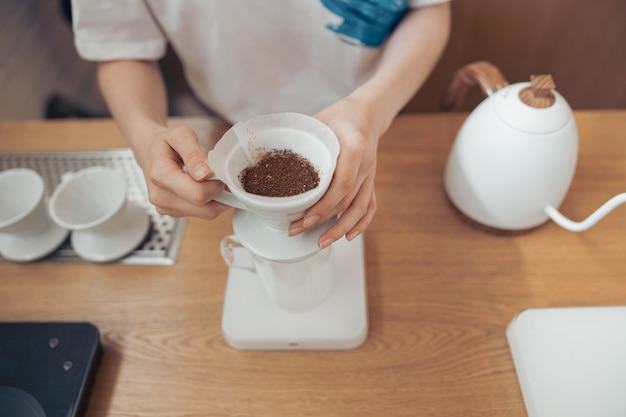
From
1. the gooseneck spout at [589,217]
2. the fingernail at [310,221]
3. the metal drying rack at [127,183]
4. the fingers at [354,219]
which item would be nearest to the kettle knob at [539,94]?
the gooseneck spout at [589,217]

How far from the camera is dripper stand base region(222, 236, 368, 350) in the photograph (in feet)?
2.03

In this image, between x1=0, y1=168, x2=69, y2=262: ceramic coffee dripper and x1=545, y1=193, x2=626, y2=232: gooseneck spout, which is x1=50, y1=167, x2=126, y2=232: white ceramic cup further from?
x1=545, y1=193, x2=626, y2=232: gooseneck spout

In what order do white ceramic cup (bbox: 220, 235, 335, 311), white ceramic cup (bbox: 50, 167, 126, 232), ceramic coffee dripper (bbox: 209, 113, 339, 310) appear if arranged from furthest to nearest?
white ceramic cup (bbox: 50, 167, 126, 232), white ceramic cup (bbox: 220, 235, 335, 311), ceramic coffee dripper (bbox: 209, 113, 339, 310)

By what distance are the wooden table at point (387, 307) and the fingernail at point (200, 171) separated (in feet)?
0.98

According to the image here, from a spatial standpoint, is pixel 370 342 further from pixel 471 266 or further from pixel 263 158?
pixel 263 158

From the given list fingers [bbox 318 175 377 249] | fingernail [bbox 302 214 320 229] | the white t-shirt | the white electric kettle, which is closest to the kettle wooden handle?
A: the white electric kettle

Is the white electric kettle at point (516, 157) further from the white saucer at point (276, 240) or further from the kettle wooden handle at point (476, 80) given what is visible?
the white saucer at point (276, 240)

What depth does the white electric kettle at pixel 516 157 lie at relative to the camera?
24.1 inches

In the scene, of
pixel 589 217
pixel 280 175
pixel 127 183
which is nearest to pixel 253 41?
pixel 127 183

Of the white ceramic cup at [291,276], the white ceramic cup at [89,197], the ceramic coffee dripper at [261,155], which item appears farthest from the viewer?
the white ceramic cup at [89,197]

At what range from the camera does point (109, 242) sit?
726 millimetres

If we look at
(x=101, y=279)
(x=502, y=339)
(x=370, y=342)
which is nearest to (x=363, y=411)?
(x=370, y=342)

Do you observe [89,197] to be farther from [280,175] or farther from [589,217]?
[589,217]

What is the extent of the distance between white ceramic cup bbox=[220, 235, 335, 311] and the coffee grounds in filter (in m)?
0.13
